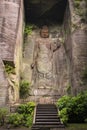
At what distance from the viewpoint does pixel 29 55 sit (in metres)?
12.7

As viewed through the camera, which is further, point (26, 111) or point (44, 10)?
point (44, 10)

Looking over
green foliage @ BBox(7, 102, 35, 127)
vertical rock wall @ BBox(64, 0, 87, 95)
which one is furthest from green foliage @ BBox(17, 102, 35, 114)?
vertical rock wall @ BBox(64, 0, 87, 95)

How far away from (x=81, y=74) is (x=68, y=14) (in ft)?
9.46

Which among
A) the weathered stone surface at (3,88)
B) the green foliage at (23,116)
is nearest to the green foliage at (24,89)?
the weathered stone surface at (3,88)

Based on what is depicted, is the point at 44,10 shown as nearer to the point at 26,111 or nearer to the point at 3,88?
the point at 3,88

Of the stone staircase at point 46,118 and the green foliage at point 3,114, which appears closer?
the stone staircase at point 46,118

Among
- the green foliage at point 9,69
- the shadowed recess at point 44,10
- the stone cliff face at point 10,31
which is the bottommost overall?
the green foliage at point 9,69

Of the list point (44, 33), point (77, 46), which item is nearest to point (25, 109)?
point (77, 46)

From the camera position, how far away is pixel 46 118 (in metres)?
8.23

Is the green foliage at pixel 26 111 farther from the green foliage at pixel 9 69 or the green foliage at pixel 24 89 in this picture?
the green foliage at pixel 24 89

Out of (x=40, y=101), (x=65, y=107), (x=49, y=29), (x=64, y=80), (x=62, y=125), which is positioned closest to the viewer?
(x=62, y=125)

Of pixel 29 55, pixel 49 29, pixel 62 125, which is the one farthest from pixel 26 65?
pixel 62 125

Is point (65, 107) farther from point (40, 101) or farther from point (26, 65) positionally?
point (26, 65)

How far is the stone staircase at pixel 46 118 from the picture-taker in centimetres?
752
